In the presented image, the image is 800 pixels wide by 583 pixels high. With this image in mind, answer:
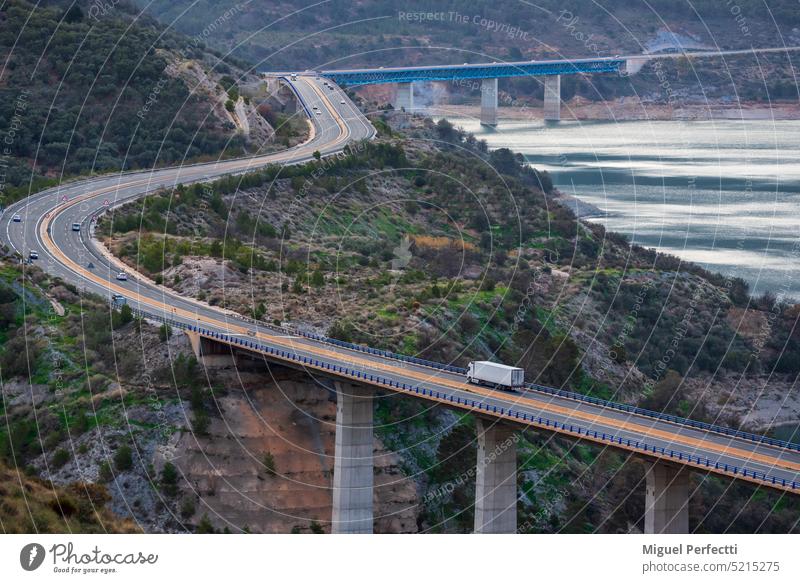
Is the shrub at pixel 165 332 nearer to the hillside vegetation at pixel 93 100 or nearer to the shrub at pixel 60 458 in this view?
the shrub at pixel 60 458

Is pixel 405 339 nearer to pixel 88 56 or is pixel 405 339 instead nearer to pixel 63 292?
pixel 63 292

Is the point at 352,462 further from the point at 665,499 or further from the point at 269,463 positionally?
the point at 665,499

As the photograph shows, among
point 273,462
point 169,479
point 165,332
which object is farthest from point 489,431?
point 165,332

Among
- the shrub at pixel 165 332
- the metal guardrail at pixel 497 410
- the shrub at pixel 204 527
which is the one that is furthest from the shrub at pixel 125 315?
the shrub at pixel 204 527

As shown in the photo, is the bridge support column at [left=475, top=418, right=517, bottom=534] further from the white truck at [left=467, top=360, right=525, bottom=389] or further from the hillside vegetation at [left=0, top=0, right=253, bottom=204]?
the hillside vegetation at [left=0, top=0, right=253, bottom=204]

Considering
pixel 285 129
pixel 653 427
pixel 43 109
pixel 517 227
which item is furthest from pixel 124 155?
pixel 653 427

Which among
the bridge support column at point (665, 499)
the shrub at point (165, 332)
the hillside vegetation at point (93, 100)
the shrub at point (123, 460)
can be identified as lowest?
the shrub at point (123, 460)

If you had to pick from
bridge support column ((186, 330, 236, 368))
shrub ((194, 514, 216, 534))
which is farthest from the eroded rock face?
bridge support column ((186, 330, 236, 368))
